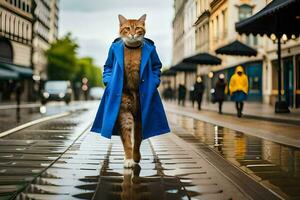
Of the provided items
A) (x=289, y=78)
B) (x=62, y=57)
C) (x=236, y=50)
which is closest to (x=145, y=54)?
(x=236, y=50)

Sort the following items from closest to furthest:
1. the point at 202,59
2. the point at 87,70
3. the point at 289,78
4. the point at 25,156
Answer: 1. the point at 25,156
2. the point at 289,78
3. the point at 202,59
4. the point at 87,70

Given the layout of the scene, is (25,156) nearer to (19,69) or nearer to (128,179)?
(128,179)

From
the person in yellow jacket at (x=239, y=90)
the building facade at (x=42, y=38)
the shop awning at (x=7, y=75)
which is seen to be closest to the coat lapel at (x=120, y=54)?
the person in yellow jacket at (x=239, y=90)

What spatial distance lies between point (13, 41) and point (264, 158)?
24.4 metres

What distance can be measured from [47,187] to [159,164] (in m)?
2.08

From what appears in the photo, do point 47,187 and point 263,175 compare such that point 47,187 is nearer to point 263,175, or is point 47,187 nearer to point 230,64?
point 263,175

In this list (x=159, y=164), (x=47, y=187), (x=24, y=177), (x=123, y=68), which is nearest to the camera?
(x=47, y=187)

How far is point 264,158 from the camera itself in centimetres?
750

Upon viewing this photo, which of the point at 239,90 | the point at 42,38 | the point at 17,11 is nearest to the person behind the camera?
the point at 17,11

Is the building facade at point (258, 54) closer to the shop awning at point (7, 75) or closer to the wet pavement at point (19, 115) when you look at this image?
the wet pavement at point (19, 115)

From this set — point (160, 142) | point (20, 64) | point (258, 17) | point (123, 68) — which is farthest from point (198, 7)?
point (20, 64)

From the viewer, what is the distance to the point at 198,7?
17703 millimetres

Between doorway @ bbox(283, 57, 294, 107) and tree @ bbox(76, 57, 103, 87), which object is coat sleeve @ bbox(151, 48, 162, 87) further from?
tree @ bbox(76, 57, 103, 87)

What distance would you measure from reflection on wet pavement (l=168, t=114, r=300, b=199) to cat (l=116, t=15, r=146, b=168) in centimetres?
147
